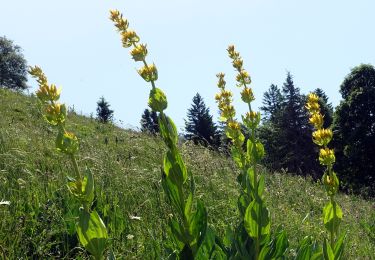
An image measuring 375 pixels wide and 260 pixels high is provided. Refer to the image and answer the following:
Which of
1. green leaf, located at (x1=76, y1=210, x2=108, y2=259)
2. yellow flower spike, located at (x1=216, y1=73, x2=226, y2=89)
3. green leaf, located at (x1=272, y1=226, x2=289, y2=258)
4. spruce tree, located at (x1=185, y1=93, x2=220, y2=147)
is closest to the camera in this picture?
green leaf, located at (x1=76, y1=210, x2=108, y2=259)

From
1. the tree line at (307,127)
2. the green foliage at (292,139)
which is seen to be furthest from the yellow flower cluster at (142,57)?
the green foliage at (292,139)

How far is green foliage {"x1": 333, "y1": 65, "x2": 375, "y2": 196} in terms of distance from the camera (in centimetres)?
2747

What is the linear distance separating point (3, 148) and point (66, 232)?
271 centimetres

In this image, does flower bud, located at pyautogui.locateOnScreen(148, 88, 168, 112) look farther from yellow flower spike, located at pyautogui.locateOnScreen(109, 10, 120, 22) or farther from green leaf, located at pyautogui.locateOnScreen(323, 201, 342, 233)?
green leaf, located at pyautogui.locateOnScreen(323, 201, 342, 233)

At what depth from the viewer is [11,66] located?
162ft

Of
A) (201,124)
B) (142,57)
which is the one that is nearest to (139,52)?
(142,57)

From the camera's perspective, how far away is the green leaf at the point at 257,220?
253 centimetres

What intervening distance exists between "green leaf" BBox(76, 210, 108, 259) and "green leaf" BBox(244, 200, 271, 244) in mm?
985

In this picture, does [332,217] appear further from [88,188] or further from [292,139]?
[292,139]

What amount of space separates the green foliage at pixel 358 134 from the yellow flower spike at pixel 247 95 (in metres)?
25.1

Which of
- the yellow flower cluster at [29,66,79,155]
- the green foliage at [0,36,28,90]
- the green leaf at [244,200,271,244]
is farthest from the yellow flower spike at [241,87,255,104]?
the green foliage at [0,36,28,90]

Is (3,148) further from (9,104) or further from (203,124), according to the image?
(203,124)

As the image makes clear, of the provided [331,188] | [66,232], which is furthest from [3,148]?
[331,188]

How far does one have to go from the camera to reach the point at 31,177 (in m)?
4.37
